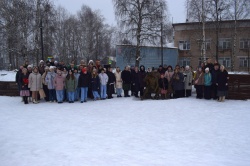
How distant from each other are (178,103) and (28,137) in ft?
23.1

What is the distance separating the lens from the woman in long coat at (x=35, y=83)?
12.4 meters

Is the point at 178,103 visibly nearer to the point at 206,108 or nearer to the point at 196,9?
the point at 206,108

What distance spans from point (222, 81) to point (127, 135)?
689cm

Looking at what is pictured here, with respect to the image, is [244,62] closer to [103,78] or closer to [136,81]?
[136,81]

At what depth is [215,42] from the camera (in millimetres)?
37531

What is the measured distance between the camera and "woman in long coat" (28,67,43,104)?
12430mm

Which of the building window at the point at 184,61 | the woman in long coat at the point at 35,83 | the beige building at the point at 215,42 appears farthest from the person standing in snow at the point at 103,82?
the building window at the point at 184,61

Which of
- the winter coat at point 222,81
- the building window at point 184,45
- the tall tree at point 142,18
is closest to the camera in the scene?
the winter coat at point 222,81

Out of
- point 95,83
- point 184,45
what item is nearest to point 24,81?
point 95,83

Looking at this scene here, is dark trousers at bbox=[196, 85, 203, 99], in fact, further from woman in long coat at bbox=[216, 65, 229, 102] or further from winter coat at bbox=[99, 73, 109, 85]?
winter coat at bbox=[99, 73, 109, 85]

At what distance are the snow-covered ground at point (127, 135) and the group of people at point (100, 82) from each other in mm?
1352

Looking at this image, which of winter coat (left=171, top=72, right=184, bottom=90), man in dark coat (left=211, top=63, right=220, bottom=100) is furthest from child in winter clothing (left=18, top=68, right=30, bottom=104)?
man in dark coat (left=211, top=63, right=220, bottom=100)

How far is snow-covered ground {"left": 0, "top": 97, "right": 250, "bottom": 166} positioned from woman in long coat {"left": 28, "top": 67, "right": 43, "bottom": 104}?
1429 mm

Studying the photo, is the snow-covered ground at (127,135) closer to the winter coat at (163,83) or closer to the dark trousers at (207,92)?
the dark trousers at (207,92)
